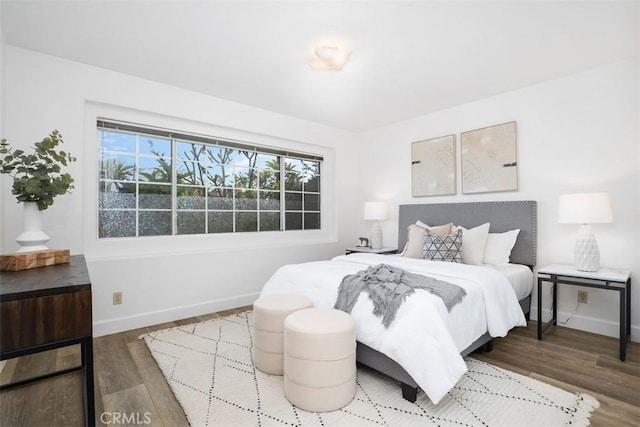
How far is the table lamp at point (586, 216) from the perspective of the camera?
2.64 metres

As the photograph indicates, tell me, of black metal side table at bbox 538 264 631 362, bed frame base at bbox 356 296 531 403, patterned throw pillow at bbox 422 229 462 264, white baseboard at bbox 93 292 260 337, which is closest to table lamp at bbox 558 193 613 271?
black metal side table at bbox 538 264 631 362

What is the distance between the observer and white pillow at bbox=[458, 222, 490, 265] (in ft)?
10.8

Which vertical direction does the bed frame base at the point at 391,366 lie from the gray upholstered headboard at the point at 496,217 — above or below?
below

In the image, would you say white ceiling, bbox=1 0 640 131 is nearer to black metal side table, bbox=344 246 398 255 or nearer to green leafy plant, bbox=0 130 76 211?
green leafy plant, bbox=0 130 76 211

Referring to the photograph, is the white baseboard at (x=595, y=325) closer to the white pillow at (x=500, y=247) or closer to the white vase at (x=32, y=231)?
the white pillow at (x=500, y=247)

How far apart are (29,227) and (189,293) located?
1797 millimetres

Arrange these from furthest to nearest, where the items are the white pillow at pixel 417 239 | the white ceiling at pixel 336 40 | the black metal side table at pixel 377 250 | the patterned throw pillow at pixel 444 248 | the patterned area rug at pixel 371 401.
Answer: the black metal side table at pixel 377 250, the white pillow at pixel 417 239, the patterned throw pillow at pixel 444 248, the white ceiling at pixel 336 40, the patterned area rug at pixel 371 401

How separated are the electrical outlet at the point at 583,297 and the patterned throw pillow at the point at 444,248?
1123mm

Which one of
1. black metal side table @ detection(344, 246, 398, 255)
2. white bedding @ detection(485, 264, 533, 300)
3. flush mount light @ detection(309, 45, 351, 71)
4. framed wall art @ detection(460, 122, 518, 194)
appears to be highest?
flush mount light @ detection(309, 45, 351, 71)

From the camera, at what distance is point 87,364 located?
1.33 meters

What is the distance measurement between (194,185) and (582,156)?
161 inches

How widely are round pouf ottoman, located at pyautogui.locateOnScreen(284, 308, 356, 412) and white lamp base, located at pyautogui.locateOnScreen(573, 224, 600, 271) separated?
2242 mm

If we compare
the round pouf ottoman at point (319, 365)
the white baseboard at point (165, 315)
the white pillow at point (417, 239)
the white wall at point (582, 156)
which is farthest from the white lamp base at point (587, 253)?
the white baseboard at point (165, 315)

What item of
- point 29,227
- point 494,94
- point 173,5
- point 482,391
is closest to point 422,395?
point 482,391
